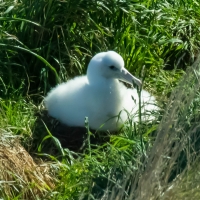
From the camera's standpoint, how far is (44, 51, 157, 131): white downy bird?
5.67m

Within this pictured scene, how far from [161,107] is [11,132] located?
106 centimetres

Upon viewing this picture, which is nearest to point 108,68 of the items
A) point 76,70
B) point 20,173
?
point 76,70

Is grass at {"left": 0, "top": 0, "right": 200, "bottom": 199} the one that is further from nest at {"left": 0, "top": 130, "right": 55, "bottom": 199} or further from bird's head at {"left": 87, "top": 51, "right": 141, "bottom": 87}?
bird's head at {"left": 87, "top": 51, "right": 141, "bottom": 87}

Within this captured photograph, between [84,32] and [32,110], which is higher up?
[84,32]

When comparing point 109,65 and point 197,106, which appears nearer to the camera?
point 197,106

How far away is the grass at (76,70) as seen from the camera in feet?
15.1

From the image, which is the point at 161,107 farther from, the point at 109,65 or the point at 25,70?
the point at 25,70

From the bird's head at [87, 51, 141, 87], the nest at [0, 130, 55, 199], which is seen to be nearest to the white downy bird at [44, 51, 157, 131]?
the bird's head at [87, 51, 141, 87]

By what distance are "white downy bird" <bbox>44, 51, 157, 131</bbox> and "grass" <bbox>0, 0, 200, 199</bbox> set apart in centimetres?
15

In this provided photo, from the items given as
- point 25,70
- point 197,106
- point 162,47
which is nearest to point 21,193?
point 197,106

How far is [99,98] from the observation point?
570 centimetres

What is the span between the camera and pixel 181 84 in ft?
12.2

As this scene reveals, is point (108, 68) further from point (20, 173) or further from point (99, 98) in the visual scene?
point (20, 173)

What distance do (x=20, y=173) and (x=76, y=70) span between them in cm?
171
